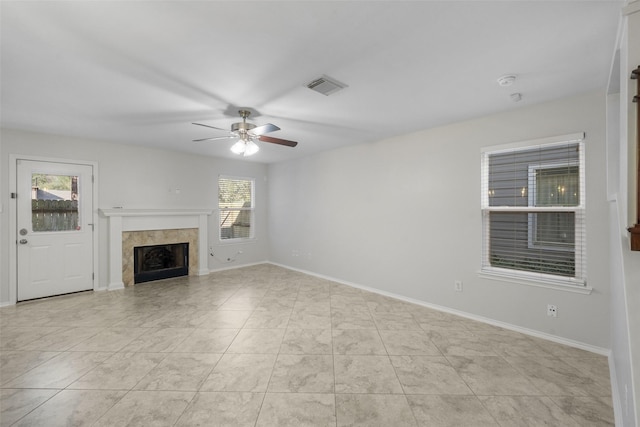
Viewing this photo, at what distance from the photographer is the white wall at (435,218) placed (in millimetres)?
2623

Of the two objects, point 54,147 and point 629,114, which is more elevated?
point 54,147

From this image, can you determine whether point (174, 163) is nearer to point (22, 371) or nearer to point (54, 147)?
point (54, 147)

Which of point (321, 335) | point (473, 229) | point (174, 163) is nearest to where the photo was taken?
point (321, 335)

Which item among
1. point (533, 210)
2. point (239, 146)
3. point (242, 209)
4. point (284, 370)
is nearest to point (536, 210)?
point (533, 210)

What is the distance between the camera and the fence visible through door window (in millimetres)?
4109

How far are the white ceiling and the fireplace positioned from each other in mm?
2665

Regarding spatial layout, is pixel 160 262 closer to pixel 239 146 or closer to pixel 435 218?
pixel 239 146

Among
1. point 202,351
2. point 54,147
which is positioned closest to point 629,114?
point 202,351

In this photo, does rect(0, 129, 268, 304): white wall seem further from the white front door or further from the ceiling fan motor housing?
the ceiling fan motor housing

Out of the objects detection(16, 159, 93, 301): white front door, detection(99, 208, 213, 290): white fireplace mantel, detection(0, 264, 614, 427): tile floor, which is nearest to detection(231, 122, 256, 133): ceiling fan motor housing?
detection(0, 264, 614, 427): tile floor

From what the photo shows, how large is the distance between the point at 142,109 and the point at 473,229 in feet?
13.9

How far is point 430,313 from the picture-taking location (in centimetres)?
360

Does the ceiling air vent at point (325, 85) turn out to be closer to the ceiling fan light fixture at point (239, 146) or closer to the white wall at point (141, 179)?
the ceiling fan light fixture at point (239, 146)

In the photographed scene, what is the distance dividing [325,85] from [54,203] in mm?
4722
